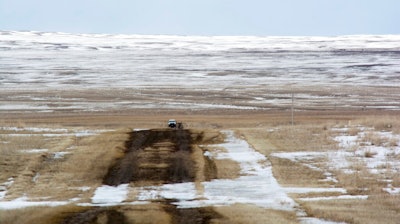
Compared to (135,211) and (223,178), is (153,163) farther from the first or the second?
(135,211)

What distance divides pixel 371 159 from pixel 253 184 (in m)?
5.28

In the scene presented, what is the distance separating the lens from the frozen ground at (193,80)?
59.6m

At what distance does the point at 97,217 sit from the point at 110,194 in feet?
10.9

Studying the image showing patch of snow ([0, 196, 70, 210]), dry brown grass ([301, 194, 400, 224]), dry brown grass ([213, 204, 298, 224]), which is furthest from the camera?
patch of snow ([0, 196, 70, 210])

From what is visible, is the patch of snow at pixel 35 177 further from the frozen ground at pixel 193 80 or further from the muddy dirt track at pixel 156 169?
the frozen ground at pixel 193 80

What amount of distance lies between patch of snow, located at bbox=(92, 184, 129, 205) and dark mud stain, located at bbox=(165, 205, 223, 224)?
1.71 meters

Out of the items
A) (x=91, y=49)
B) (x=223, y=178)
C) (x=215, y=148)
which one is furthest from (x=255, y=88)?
(x=91, y=49)

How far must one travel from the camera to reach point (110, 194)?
17469 mm

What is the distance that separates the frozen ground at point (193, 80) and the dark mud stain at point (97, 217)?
39809mm

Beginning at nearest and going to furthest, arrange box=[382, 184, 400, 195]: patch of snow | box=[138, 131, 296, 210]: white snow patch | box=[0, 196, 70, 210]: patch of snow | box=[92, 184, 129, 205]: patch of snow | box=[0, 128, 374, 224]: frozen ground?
box=[0, 196, 70, 210]: patch of snow < box=[0, 128, 374, 224]: frozen ground < box=[138, 131, 296, 210]: white snow patch < box=[92, 184, 129, 205]: patch of snow < box=[382, 184, 400, 195]: patch of snow

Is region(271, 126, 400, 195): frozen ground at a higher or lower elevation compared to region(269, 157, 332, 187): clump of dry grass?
lower

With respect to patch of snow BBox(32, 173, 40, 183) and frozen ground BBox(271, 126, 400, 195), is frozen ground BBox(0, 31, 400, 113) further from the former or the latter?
patch of snow BBox(32, 173, 40, 183)

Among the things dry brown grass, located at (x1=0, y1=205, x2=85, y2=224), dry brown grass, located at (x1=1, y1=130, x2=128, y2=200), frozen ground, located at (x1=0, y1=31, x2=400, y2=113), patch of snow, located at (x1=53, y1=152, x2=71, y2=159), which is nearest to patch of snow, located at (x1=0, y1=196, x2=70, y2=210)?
dry brown grass, located at (x1=0, y1=205, x2=85, y2=224)

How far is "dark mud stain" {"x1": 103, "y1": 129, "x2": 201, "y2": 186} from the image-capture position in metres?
19.9
